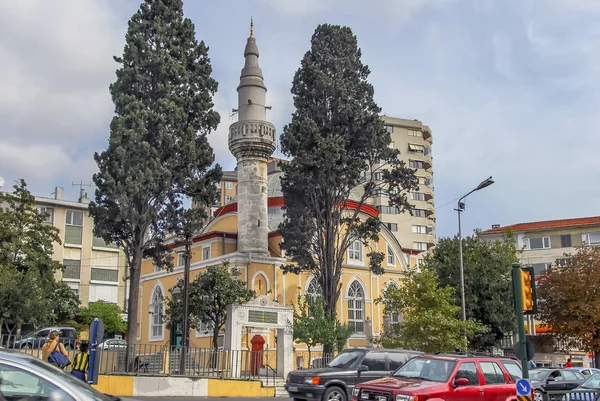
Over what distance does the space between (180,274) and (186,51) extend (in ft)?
62.9

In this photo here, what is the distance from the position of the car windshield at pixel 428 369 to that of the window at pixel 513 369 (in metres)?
1.66

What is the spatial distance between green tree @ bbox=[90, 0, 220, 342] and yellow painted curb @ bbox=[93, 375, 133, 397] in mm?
3619

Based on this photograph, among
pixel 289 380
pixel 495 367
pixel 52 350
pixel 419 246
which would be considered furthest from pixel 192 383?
pixel 419 246

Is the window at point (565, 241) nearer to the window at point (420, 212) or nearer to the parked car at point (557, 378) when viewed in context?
the window at point (420, 212)

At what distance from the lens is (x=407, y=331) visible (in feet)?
109

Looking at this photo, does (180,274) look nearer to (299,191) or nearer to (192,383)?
(299,191)

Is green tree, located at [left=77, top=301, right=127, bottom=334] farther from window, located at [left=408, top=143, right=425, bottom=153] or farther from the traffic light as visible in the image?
the traffic light

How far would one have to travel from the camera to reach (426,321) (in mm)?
32625

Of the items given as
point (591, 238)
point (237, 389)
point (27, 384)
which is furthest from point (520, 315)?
point (591, 238)

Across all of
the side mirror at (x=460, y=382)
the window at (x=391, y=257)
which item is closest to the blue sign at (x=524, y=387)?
the side mirror at (x=460, y=382)

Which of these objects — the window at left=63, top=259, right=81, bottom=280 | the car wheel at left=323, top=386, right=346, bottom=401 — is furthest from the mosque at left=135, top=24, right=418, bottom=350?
the car wheel at left=323, top=386, right=346, bottom=401

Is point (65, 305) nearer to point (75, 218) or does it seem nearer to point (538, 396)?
point (75, 218)

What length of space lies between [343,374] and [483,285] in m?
26.2

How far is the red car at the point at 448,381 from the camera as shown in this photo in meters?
11.7
